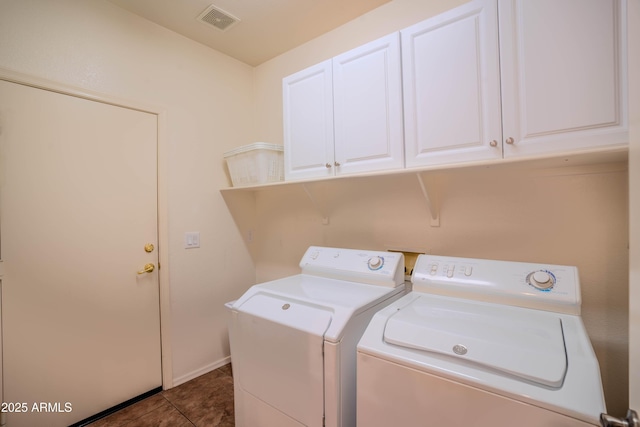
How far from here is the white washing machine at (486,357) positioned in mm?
769

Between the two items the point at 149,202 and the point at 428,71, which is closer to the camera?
the point at 428,71

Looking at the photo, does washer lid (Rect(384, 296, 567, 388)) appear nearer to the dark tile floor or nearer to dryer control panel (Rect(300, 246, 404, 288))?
dryer control panel (Rect(300, 246, 404, 288))

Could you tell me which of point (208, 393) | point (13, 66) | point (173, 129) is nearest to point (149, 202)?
point (173, 129)

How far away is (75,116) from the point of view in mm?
1761

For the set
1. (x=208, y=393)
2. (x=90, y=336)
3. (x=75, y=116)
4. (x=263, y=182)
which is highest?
(x=75, y=116)

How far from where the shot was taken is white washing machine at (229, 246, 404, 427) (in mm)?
1140

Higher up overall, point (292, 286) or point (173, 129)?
point (173, 129)

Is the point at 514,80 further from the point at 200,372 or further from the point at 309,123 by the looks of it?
the point at 200,372

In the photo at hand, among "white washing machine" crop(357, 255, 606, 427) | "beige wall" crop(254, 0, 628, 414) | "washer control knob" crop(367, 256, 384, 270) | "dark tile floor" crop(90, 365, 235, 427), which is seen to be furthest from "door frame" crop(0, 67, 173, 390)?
"white washing machine" crop(357, 255, 606, 427)

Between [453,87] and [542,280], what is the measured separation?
90 centimetres

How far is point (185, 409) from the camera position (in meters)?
1.91

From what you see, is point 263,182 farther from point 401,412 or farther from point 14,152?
point 401,412

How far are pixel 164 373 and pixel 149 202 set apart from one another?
1232 mm

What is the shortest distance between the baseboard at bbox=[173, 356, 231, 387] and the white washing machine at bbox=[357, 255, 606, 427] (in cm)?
170
